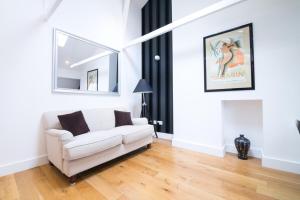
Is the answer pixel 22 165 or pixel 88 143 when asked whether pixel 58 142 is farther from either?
pixel 22 165

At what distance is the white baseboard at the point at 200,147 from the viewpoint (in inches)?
95.5

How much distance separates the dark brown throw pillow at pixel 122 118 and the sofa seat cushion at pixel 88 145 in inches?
28.8

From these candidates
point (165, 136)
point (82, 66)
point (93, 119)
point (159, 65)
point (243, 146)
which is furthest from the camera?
point (159, 65)

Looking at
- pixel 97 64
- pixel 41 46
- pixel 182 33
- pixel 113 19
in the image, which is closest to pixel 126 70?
pixel 97 64

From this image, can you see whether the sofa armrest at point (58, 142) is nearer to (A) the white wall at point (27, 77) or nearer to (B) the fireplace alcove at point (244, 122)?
(A) the white wall at point (27, 77)

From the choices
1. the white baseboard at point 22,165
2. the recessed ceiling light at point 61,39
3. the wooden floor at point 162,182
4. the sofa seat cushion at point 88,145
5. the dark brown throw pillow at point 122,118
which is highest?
the recessed ceiling light at point 61,39

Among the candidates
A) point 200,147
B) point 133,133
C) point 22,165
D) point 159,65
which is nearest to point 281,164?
point 200,147

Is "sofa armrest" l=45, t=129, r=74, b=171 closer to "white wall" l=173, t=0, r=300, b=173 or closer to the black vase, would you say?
"white wall" l=173, t=0, r=300, b=173

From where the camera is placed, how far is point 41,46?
7.25 feet

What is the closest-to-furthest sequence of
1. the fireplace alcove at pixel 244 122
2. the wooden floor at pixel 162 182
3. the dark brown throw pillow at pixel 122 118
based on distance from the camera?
the wooden floor at pixel 162 182 → the fireplace alcove at pixel 244 122 → the dark brown throw pillow at pixel 122 118

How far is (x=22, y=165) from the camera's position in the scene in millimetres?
1970

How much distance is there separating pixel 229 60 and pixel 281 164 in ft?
5.49

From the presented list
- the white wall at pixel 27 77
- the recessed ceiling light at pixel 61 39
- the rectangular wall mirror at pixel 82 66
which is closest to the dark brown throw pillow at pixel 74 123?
Result: the white wall at pixel 27 77

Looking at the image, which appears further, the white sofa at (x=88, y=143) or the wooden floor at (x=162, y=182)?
the white sofa at (x=88, y=143)
